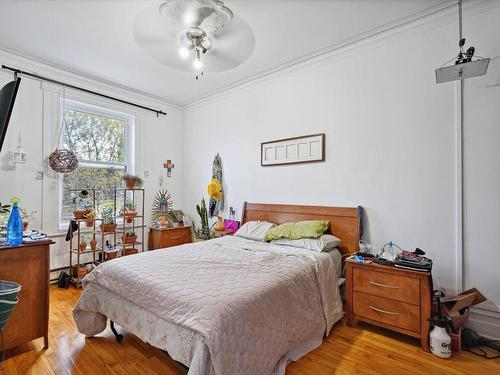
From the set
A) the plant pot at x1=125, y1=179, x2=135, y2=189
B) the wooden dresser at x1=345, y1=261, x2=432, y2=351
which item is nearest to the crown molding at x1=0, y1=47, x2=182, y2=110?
the plant pot at x1=125, y1=179, x2=135, y2=189

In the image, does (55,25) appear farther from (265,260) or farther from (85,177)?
(265,260)

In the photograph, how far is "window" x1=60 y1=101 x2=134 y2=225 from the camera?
349cm

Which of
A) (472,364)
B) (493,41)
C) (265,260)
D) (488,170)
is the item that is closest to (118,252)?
(265,260)

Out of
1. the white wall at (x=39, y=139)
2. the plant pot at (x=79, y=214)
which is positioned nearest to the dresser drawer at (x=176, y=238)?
the plant pot at (x=79, y=214)

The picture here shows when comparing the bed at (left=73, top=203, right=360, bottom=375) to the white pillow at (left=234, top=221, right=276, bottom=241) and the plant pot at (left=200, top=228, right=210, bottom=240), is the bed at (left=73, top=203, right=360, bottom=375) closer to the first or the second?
the white pillow at (left=234, top=221, right=276, bottom=241)

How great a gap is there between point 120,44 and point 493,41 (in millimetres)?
3422

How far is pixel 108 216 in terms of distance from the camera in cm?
365

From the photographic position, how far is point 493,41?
6.87 feet

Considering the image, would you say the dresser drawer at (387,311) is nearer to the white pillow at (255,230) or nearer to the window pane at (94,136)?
the white pillow at (255,230)

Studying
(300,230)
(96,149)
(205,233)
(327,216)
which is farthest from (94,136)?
(327,216)

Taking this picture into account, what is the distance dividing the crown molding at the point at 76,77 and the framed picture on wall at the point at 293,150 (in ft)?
7.09

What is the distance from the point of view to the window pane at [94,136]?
352 cm

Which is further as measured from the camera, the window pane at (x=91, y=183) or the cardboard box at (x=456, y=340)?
the window pane at (x=91, y=183)

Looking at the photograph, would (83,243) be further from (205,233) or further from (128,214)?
(205,233)
